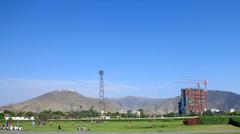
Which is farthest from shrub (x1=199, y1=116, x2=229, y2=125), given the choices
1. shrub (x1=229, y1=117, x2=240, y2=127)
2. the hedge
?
shrub (x1=229, y1=117, x2=240, y2=127)

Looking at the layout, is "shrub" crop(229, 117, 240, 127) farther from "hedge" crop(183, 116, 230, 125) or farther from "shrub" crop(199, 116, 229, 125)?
"shrub" crop(199, 116, 229, 125)

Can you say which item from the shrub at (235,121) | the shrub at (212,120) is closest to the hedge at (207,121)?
the shrub at (212,120)

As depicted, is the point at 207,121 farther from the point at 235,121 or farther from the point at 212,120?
the point at 235,121

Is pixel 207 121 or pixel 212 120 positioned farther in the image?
pixel 212 120

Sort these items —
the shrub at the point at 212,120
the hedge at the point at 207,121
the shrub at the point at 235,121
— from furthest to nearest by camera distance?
the shrub at the point at 212,120, the hedge at the point at 207,121, the shrub at the point at 235,121

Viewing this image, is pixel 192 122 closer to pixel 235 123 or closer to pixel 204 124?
pixel 204 124

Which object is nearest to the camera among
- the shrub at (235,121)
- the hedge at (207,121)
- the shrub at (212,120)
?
the shrub at (235,121)

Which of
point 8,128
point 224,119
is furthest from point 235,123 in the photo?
point 8,128

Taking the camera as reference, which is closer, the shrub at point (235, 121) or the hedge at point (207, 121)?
the shrub at point (235, 121)

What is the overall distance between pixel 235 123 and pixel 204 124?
19.5 ft

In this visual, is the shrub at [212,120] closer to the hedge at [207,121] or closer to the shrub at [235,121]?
the hedge at [207,121]

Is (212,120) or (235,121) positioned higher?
(212,120)

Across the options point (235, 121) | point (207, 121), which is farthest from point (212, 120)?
point (235, 121)

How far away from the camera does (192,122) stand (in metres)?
74.6
